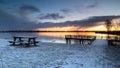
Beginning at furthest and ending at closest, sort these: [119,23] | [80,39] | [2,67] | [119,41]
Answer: [119,23]
[80,39]
[119,41]
[2,67]

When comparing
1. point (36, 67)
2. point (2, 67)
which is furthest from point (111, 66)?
point (2, 67)

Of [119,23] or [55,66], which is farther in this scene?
[119,23]

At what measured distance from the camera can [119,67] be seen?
1052 centimetres

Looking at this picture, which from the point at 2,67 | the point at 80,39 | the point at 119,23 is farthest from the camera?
the point at 119,23

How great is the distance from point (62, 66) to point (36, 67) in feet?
4.25

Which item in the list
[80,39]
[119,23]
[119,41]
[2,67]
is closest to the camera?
[2,67]

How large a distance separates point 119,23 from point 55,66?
83.6 metres

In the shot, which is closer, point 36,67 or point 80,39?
point 36,67

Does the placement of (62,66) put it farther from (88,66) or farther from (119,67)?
(119,67)

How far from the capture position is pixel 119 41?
36.3 metres

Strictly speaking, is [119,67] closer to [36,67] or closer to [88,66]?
[88,66]

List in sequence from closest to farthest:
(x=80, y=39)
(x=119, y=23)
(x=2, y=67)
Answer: (x=2, y=67), (x=80, y=39), (x=119, y=23)

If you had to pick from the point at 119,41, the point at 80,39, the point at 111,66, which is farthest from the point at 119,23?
the point at 111,66

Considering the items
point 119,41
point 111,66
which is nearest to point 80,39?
point 119,41
